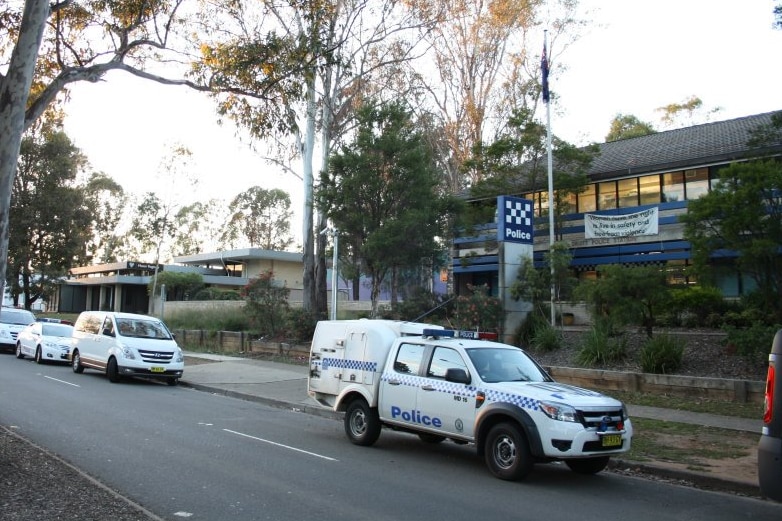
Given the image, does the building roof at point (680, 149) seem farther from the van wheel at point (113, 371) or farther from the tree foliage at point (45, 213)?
the tree foliage at point (45, 213)

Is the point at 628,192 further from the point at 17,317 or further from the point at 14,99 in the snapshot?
the point at 17,317

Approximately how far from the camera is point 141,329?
60.6ft

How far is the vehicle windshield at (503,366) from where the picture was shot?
891cm

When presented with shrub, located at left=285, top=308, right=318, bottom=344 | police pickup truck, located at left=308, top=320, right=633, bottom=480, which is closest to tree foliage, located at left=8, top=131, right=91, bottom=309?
shrub, located at left=285, top=308, right=318, bottom=344

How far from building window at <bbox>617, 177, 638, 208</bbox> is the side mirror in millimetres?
20477

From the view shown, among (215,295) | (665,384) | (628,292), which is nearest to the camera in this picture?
(665,384)

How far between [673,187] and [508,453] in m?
20.7

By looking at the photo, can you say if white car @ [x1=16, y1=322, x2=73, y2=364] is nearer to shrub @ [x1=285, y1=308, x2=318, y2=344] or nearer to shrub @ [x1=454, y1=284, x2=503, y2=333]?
shrub @ [x1=285, y1=308, x2=318, y2=344]

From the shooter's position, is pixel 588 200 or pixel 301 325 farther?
pixel 588 200

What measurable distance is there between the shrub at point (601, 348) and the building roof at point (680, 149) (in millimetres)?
10571

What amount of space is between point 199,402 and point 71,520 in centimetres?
945

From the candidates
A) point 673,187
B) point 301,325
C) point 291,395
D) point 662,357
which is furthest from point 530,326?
point 673,187

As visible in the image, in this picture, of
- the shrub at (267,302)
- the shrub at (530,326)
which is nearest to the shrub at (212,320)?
the shrub at (267,302)

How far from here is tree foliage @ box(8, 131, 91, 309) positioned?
43969 mm
